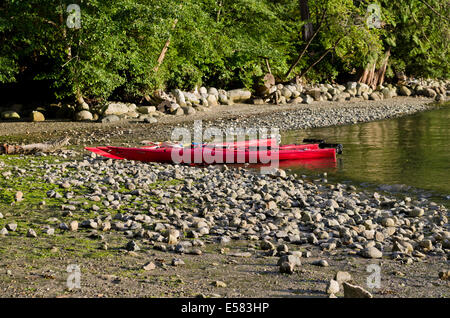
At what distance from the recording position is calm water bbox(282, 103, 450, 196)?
38.5 ft

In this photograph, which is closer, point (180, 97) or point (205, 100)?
point (180, 97)

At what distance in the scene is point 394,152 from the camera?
15.4m

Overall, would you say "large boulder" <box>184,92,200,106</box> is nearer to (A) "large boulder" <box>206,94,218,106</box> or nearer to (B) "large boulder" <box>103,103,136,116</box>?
(A) "large boulder" <box>206,94,218,106</box>

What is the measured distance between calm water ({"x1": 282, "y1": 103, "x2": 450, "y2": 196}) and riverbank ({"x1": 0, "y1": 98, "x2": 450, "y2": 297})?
4.42ft

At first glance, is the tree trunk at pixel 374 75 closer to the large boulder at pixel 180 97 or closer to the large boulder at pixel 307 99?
the large boulder at pixel 307 99

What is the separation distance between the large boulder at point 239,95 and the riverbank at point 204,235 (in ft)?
52.1

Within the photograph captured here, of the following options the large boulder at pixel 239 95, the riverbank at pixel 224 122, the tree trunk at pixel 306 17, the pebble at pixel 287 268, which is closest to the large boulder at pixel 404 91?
the riverbank at pixel 224 122

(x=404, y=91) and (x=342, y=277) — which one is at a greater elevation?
(x=404, y=91)

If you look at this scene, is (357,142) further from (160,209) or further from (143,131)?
(160,209)

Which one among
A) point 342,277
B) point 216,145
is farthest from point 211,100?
point 342,277

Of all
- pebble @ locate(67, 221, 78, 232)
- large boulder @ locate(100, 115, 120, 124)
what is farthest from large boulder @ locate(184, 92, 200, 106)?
pebble @ locate(67, 221, 78, 232)

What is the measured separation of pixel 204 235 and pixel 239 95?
21.1m

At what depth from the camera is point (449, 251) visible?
6.29 meters

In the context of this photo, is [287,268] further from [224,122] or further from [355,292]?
[224,122]
